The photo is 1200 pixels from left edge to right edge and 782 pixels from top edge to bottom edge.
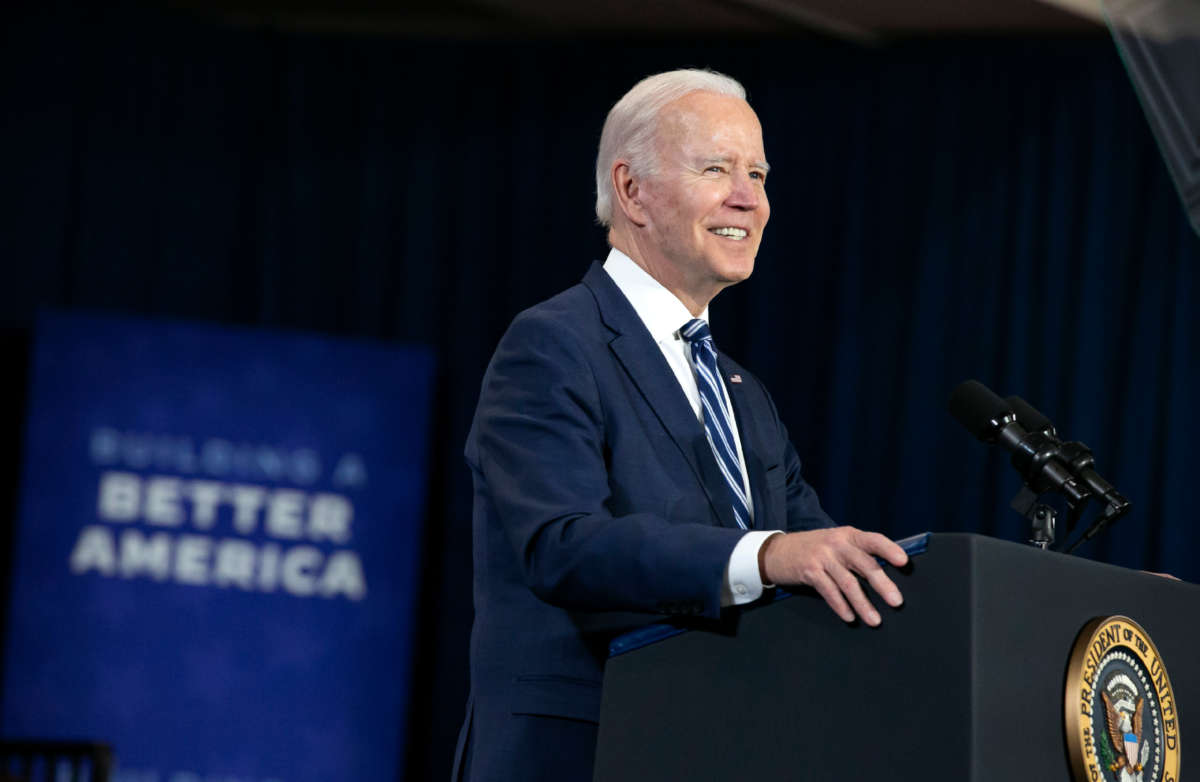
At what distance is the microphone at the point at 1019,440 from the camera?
5.37 feet

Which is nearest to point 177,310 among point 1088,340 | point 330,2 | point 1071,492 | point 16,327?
point 16,327

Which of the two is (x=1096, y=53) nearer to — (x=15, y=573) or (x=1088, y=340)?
(x=1088, y=340)

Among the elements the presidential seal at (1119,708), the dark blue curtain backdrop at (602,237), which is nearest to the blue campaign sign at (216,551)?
→ the dark blue curtain backdrop at (602,237)

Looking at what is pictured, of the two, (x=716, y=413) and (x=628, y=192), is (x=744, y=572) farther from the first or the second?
(x=628, y=192)

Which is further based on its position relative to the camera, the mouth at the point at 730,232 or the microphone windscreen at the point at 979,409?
the mouth at the point at 730,232

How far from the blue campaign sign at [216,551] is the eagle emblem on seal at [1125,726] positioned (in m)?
4.07

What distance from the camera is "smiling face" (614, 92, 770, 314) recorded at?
6.14 feet

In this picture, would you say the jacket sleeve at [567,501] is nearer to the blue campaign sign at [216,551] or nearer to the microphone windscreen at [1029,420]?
the microphone windscreen at [1029,420]

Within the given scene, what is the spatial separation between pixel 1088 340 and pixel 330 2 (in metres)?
3.16

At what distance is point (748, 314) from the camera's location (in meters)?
5.52

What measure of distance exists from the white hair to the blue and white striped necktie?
0.23m

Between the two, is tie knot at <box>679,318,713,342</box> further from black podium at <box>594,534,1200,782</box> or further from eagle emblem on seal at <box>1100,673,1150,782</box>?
eagle emblem on seal at <box>1100,673,1150,782</box>

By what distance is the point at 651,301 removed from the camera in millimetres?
1856

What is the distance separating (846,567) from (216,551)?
13.6 ft
